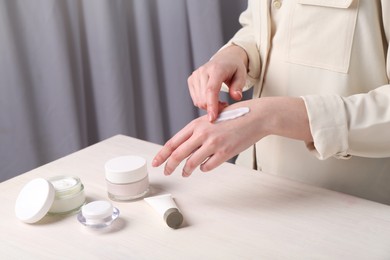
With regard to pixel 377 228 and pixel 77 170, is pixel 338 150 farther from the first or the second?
pixel 77 170

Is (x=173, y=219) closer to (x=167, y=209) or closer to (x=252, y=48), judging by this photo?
(x=167, y=209)

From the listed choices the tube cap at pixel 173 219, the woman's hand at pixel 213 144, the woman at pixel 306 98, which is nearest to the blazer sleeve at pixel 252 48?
the woman at pixel 306 98

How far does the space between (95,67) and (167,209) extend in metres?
0.75

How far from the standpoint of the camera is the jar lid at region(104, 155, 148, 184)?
2.21 feet

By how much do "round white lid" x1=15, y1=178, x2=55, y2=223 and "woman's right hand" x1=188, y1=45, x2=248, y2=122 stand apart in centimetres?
24

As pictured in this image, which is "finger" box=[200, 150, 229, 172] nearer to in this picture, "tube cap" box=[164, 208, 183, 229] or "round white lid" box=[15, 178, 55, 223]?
"tube cap" box=[164, 208, 183, 229]

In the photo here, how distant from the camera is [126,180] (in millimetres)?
674

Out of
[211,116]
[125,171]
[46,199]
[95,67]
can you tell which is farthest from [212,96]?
[95,67]

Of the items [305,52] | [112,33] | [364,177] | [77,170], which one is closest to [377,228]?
[364,177]

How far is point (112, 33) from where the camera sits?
4.20 feet

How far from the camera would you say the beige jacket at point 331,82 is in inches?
26.0

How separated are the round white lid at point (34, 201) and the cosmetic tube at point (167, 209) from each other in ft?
0.42

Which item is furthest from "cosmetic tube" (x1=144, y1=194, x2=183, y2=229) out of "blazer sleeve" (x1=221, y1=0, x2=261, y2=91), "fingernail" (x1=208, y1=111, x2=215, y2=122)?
"blazer sleeve" (x1=221, y1=0, x2=261, y2=91)

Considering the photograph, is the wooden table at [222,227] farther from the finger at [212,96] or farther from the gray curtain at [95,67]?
the gray curtain at [95,67]
